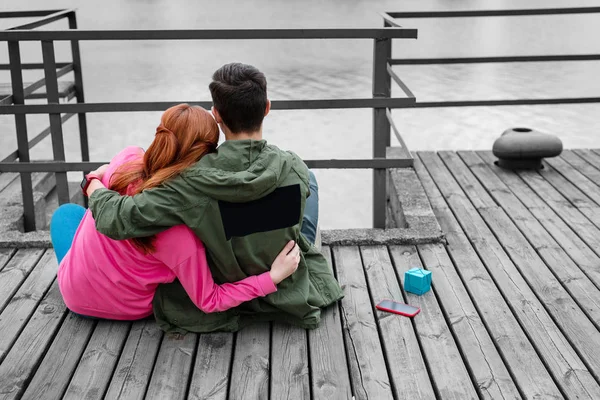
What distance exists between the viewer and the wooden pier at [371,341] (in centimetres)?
232

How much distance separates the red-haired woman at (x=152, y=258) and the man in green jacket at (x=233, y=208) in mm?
43

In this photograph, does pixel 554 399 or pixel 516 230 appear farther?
pixel 516 230

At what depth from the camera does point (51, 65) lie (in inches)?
140

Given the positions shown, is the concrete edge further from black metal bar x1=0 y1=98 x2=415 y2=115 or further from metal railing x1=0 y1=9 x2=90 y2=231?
black metal bar x1=0 y1=98 x2=415 y2=115

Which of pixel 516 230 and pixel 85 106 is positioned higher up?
pixel 85 106

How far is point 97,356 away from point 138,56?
16.1 metres

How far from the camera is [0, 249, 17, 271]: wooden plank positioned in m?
3.29

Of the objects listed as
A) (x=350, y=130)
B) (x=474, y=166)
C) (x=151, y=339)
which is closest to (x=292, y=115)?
(x=350, y=130)

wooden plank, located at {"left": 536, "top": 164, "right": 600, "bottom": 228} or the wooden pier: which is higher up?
the wooden pier

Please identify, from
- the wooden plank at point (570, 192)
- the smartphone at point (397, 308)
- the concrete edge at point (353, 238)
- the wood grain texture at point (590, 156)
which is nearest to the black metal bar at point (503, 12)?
the wood grain texture at point (590, 156)

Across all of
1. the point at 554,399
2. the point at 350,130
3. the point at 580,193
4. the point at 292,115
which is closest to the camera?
the point at 554,399

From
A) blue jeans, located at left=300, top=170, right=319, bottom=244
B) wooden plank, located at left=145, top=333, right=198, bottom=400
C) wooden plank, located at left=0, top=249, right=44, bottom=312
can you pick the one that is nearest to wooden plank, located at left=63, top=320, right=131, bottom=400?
wooden plank, located at left=145, top=333, right=198, bottom=400

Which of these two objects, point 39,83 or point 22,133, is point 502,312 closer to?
point 22,133

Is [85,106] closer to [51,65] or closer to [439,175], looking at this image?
[51,65]
